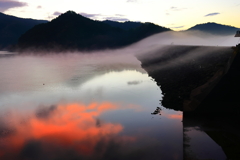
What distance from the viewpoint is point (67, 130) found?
1814 centimetres

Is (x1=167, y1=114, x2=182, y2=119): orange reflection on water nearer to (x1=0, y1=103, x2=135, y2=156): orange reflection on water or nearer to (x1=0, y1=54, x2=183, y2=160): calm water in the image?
(x1=0, y1=54, x2=183, y2=160): calm water

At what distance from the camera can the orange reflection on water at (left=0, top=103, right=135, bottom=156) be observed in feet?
50.9

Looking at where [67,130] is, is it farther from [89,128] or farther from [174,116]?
[174,116]

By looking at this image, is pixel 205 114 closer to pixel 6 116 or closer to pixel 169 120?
pixel 169 120

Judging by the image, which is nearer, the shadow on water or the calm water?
the shadow on water

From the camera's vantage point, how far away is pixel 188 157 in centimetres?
1304

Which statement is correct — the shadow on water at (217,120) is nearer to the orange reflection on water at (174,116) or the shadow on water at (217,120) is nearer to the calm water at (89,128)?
the calm water at (89,128)

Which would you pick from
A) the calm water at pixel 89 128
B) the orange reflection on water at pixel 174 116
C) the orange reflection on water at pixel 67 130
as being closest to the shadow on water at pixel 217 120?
the calm water at pixel 89 128

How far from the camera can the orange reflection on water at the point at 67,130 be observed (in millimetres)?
15523

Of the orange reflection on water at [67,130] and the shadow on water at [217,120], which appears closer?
the shadow on water at [217,120]

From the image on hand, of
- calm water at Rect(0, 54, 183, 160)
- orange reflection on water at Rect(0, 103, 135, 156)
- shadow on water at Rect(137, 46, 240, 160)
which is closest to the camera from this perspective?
shadow on water at Rect(137, 46, 240, 160)

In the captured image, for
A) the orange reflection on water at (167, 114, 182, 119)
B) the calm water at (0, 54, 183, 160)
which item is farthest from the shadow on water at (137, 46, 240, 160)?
the orange reflection on water at (167, 114, 182, 119)

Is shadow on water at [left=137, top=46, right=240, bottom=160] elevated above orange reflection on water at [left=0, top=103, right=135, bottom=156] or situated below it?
above

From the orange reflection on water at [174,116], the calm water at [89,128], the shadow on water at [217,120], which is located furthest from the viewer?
the orange reflection on water at [174,116]
